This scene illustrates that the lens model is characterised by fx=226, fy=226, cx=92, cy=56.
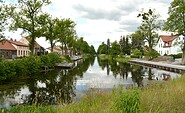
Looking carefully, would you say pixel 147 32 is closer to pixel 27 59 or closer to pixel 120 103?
pixel 27 59

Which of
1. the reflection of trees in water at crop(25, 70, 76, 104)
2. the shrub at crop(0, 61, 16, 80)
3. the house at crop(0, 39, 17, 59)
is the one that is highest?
the house at crop(0, 39, 17, 59)

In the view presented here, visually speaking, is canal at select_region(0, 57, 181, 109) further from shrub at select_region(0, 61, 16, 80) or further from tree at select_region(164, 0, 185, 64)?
tree at select_region(164, 0, 185, 64)

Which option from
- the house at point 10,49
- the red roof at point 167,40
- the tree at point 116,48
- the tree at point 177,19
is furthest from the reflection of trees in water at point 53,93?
the tree at point 116,48

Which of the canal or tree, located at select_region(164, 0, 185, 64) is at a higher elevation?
tree, located at select_region(164, 0, 185, 64)

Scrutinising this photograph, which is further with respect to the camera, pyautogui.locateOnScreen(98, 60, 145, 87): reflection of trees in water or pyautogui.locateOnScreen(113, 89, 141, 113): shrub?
pyautogui.locateOnScreen(98, 60, 145, 87): reflection of trees in water

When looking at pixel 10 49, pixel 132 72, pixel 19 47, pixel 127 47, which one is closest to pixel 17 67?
pixel 132 72

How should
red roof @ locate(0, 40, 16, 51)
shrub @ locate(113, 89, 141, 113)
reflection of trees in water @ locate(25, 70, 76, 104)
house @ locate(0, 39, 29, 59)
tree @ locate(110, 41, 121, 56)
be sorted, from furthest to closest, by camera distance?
tree @ locate(110, 41, 121, 56) < house @ locate(0, 39, 29, 59) < red roof @ locate(0, 40, 16, 51) < reflection of trees in water @ locate(25, 70, 76, 104) < shrub @ locate(113, 89, 141, 113)

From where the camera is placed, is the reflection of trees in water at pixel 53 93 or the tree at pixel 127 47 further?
the tree at pixel 127 47

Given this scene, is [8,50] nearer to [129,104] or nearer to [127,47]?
[127,47]

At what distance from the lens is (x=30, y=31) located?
3828cm

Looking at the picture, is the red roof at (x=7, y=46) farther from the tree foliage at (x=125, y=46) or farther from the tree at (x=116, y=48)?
the tree foliage at (x=125, y=46)

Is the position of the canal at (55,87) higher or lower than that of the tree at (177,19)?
lower

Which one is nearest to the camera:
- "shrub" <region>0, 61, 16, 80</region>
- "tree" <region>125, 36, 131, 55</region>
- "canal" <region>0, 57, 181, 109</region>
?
"canal" <region>0, 57, 181, 109</region>

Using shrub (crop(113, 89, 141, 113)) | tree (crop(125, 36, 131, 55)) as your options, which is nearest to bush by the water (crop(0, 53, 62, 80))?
shrub (crop(113, 89, 141, 113))
